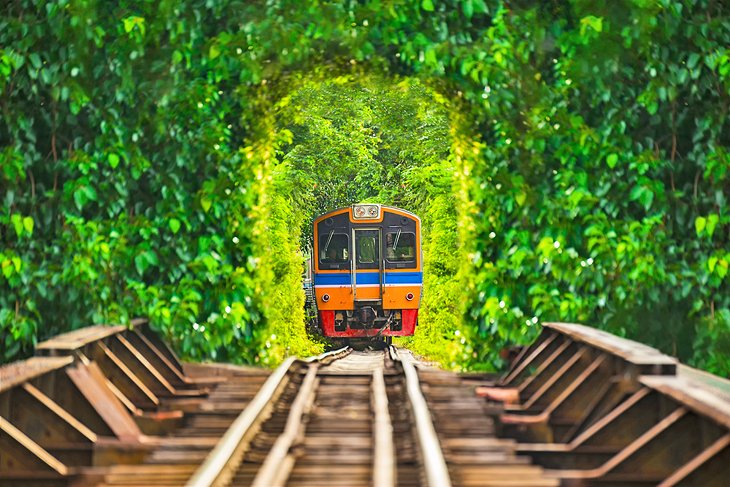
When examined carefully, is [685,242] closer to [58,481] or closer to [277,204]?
[58,481]

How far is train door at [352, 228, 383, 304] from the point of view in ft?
70.8

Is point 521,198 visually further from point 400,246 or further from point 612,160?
point 400,246

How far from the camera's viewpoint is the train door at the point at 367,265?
2159cm

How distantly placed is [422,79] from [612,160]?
2060 mm

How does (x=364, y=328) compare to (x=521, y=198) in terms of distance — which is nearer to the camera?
(x=521, y=198)

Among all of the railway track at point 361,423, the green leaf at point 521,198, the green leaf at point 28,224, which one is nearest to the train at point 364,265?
the green leaf at point 521,198

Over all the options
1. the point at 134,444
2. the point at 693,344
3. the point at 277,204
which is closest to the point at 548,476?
the point at 134,444

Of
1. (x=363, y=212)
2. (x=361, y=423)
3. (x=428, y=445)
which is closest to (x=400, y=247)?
(x=363, y=212)

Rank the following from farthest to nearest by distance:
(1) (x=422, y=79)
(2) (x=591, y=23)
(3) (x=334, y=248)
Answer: (3) (x=334, y=248), (1) (x=422, y=79), (2) (x=591, y=23)

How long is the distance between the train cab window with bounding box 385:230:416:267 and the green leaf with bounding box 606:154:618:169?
42.3 feet

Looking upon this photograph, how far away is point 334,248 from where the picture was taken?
21531 mm

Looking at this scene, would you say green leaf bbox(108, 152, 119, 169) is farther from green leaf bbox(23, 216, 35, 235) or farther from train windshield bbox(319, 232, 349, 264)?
train windshield bbox(319, 232, 349, 264)

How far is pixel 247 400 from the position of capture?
8211 mm

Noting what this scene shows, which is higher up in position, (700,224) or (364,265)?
(700,224)
